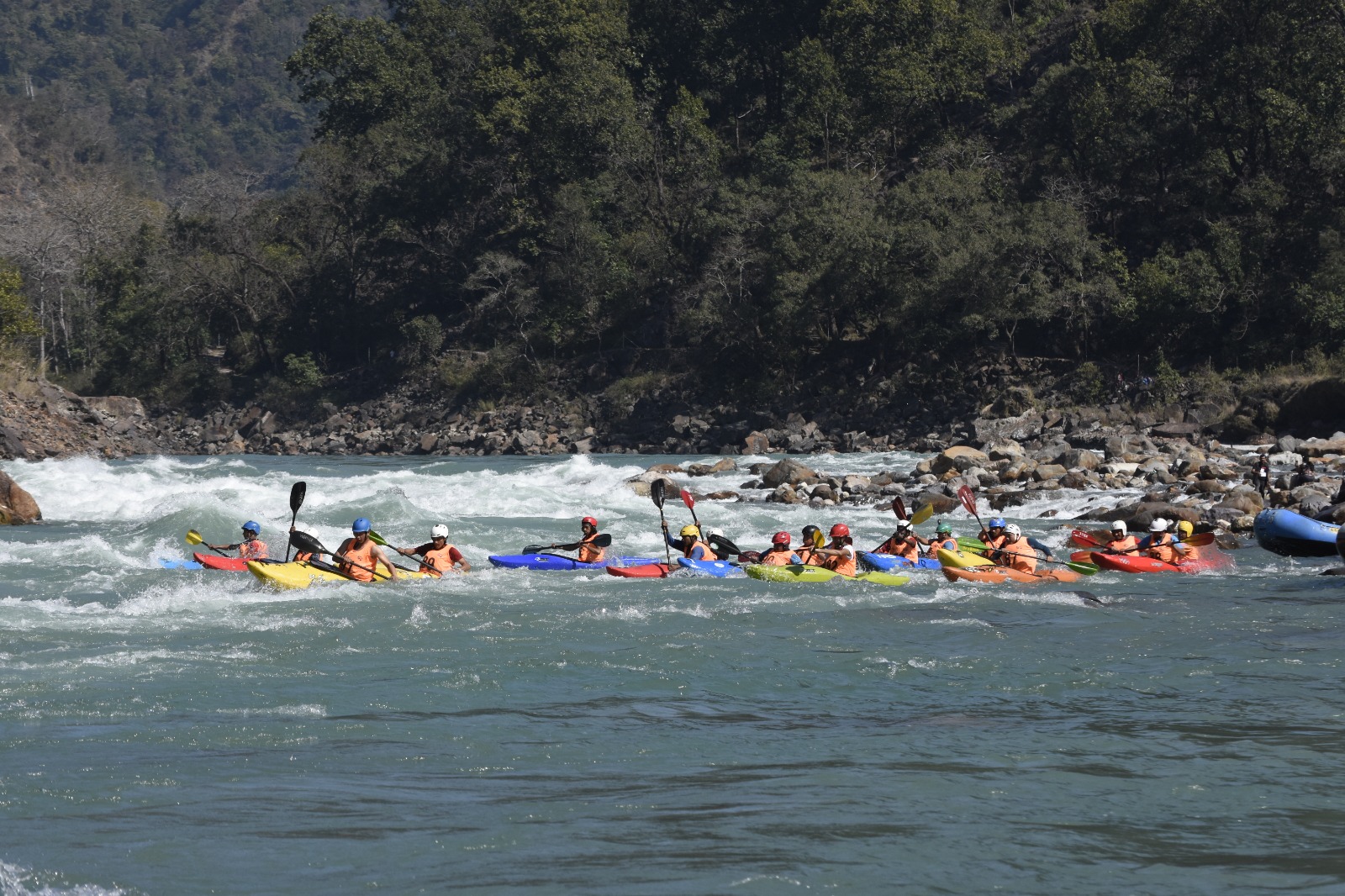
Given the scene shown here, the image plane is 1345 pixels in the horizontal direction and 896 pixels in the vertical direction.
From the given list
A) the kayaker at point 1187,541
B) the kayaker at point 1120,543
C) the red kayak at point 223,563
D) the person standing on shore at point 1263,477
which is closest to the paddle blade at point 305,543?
the red kayak at point 223,563

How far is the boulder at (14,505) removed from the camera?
808 inches

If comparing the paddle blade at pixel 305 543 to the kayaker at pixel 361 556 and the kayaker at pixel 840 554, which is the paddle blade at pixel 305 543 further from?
the kayaker at pixel 840 554

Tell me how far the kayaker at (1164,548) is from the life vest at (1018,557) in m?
1.32

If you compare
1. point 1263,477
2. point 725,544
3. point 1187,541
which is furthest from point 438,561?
point 1263,477

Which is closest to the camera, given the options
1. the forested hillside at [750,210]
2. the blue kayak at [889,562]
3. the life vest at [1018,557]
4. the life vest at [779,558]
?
the life vest at [1018,557]

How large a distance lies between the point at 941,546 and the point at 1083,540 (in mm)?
2879

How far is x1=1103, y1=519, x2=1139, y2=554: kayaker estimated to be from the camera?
15984 millimetres

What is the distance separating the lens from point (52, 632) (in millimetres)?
11633

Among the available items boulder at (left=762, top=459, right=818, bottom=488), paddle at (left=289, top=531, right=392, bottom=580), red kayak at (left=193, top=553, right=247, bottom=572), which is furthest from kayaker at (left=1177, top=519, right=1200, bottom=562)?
boulder at (left=762, top=459, right=818, bottom=488)

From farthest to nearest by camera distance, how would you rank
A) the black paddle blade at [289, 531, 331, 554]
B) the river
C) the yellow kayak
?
the black paddle blade at [289, 531, 331, 554] → the yellow kayak → the river

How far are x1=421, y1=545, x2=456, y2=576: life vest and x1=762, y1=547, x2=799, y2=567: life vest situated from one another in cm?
339

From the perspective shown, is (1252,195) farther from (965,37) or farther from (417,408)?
(417,408)

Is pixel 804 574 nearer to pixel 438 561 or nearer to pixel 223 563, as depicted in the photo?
pixel 438 561

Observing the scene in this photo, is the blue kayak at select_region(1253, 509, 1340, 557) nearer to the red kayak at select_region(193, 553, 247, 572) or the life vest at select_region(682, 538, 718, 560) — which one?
the life vest at select_region(682, 538, 718, 560)
